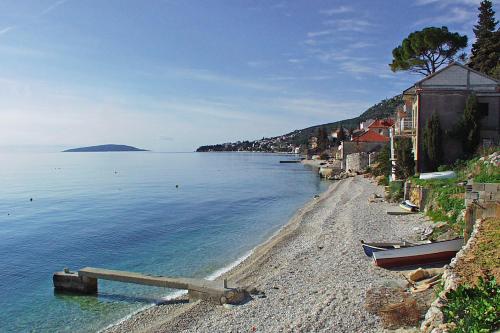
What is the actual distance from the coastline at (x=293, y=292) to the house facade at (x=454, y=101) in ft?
37.4

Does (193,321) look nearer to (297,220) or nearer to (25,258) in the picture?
(25,258)

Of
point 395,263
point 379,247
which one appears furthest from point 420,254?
point 379,247

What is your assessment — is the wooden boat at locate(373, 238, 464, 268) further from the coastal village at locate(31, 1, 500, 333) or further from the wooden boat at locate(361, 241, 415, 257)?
the wooden boat at locate(361, 241, 415, 257)

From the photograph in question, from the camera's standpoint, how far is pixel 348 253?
66.2 ft

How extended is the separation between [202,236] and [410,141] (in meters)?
21.2

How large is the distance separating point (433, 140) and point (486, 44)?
23.4 meters

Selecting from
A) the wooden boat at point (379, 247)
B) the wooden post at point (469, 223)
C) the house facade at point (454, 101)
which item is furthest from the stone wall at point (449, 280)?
the house facade at point (454, 101)

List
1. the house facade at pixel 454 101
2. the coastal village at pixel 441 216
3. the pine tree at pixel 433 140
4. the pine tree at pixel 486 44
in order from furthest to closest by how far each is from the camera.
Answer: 1. the pine tree at pixel 486 44
2. the house facade at pixel 454 101
3. the pine tree at pixel 433 140
4. the coastal village at pixel 441 216

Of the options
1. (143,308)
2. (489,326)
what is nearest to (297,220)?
(143,308)

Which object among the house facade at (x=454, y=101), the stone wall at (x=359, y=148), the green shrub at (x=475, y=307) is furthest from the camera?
the stone wall at (x=359, y=148)

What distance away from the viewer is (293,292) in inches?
615

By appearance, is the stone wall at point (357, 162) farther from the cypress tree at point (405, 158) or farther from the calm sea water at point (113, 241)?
the cypress tree at point (405, 158)

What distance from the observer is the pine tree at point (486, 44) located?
46.8 metres

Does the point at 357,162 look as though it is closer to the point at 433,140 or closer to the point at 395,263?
the point at 433,140
